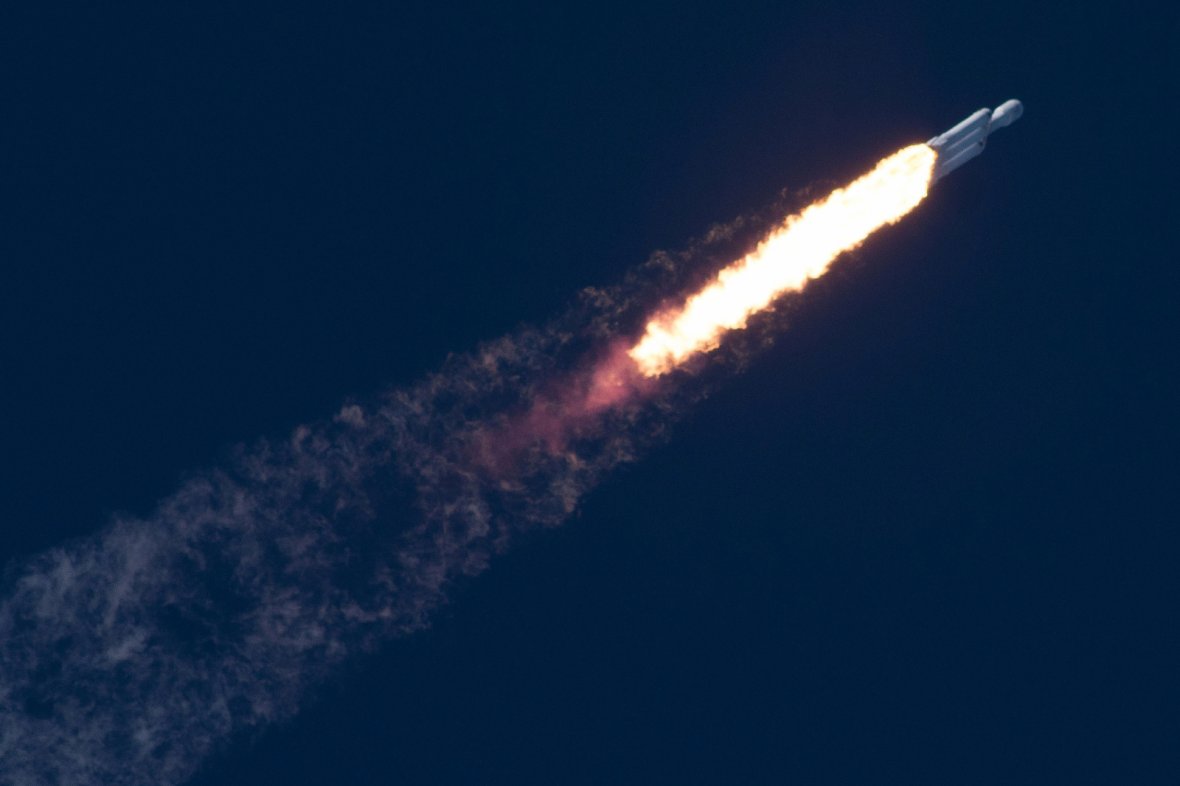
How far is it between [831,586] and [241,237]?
68.3 m

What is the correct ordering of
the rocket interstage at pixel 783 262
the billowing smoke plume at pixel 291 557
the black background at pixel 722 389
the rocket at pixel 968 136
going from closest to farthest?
the billowing smoke plume at pixel 291 557
the black background at pixel 722 389
the rocket at pixel 968 136
the rocket interstage at pixel 783 262

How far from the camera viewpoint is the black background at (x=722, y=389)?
8700 centimetres

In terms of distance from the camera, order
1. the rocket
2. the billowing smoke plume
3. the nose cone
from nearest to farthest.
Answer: the billowing smoke plume, the rocket, the nose cone

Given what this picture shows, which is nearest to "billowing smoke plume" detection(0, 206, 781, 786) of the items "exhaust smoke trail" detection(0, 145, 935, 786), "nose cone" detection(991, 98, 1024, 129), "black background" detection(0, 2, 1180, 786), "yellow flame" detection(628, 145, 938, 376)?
"exhaust smoke trail" detection(0, 145, 935, 786)

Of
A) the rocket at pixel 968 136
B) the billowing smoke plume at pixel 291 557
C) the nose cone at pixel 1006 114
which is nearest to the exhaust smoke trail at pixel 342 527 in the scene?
the billowing smoke plume at pixel 291 557

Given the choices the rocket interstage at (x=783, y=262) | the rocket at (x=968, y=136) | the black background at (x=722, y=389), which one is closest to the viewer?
the black background at (x=722, y=389)

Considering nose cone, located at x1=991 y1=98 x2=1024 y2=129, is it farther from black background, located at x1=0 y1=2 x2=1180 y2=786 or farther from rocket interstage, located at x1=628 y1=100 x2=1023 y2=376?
black background, located at x1=0 y1=2 x2=1180 y2=786

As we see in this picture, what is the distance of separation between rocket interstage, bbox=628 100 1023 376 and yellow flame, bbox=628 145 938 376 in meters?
0.10

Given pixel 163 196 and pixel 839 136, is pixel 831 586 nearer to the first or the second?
pixel 839 136

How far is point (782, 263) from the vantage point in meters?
93.6

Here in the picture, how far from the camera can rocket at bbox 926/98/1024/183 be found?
292 ft

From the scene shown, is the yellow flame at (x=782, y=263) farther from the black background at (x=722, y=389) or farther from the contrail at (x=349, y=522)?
the black background at (x=722, y=389)

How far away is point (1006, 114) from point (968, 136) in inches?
199

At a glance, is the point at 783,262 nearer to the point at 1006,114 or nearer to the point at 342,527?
the point at 1006,114
